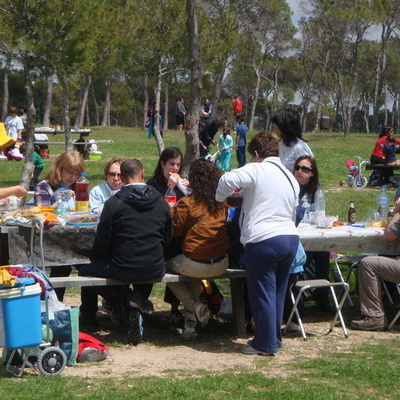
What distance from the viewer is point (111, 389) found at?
457cm

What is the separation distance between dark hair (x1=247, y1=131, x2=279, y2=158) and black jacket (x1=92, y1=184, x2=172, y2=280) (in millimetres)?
846

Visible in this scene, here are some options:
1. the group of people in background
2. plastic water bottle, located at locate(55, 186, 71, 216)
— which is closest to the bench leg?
the group of people in background

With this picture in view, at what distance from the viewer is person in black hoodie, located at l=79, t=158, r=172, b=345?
18.8 ft

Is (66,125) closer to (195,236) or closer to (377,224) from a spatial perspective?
(377,224)

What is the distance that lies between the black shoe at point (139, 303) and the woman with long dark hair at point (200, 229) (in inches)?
13.3

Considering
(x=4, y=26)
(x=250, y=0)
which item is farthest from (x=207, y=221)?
(x=250, y=0)

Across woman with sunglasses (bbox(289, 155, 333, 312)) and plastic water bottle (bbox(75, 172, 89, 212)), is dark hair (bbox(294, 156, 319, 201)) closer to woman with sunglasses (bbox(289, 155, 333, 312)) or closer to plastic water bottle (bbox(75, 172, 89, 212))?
woman with sunglasses (bbox(289, 155, 333, 312))

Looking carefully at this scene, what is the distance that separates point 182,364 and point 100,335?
106cm

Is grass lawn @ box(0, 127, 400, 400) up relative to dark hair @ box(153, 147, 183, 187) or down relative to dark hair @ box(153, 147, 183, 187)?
down

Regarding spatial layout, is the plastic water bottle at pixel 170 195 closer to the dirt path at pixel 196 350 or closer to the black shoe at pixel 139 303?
the black shoe at pixel 139 303

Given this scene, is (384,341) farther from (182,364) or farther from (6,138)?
(6,138)

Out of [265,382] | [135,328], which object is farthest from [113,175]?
[265,382]

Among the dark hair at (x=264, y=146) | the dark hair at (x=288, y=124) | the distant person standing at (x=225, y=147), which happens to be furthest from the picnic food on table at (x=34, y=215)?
the distant person standing at (x=225, y=147)

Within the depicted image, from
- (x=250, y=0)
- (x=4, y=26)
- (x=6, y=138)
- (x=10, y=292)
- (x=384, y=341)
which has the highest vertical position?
(x=250, y=0)
